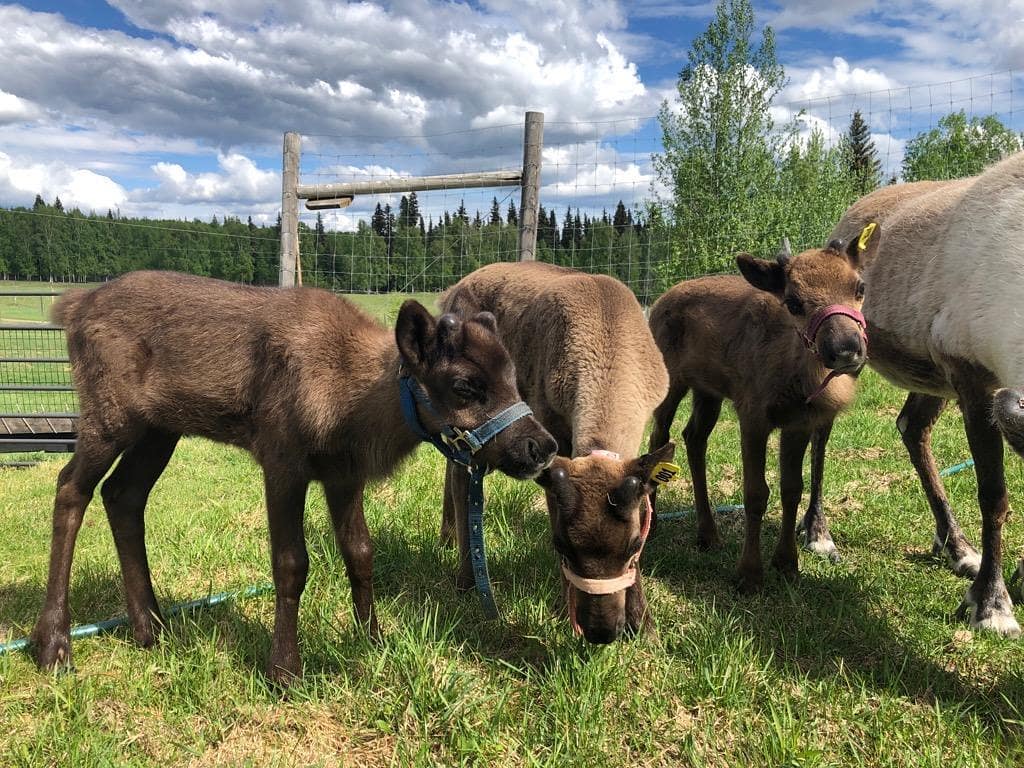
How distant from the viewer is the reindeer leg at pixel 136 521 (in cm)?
402

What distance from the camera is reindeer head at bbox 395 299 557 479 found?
10.2ft

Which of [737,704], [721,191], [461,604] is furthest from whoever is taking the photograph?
[721,191]

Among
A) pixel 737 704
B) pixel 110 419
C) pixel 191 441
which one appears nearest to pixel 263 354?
pixel 110 419

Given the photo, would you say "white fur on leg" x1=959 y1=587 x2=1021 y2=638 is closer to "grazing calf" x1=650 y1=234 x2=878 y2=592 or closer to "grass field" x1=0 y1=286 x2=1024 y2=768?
"grass field" x1=0 y1=286 x2=1024 y2=768

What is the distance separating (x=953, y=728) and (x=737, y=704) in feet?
3.06

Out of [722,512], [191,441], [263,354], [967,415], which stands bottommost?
[191,441]

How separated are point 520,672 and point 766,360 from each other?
Result: 2676 mm

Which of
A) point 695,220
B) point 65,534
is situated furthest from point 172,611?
point 695,220

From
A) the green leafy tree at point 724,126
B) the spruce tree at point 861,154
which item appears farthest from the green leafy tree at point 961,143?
the green leafy tree at point 724,126

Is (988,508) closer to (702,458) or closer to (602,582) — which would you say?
(702,458)

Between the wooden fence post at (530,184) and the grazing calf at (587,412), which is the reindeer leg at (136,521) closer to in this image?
the grazing calf at (587,412)

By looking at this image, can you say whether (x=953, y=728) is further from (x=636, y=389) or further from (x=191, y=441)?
(x=191, y=441)

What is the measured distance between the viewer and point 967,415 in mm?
4211

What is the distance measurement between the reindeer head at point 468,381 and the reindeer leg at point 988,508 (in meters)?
2.75
